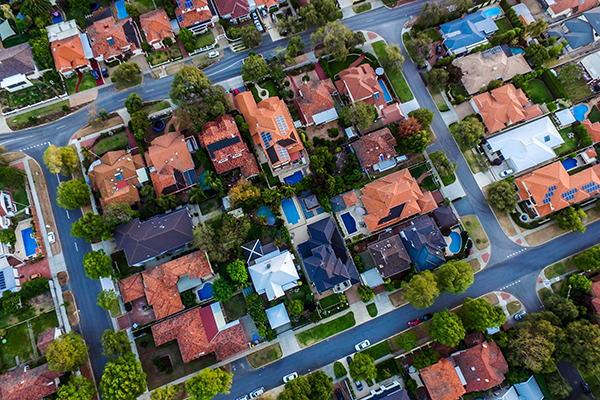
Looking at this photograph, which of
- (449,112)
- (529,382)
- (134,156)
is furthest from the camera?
(449,112)

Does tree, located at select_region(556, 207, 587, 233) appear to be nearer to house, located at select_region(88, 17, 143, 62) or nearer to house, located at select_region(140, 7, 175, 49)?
house, located at select_region(140, 7, 175, 49)

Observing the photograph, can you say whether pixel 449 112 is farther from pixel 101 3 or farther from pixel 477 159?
pixel 101 3

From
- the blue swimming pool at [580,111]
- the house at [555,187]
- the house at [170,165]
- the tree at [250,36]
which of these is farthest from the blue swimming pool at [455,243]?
the tree at [250,36]

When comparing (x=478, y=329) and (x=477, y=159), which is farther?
(x=477, y=159)

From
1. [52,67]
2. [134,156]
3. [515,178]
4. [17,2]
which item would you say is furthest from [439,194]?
[17,2]

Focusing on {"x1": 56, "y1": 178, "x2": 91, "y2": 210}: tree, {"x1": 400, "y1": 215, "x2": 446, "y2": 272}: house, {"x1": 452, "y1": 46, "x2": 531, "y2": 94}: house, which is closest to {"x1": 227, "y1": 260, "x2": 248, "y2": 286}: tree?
{"x1": 400, "y1": 215, "x2": 446, "y2": 272}: house
